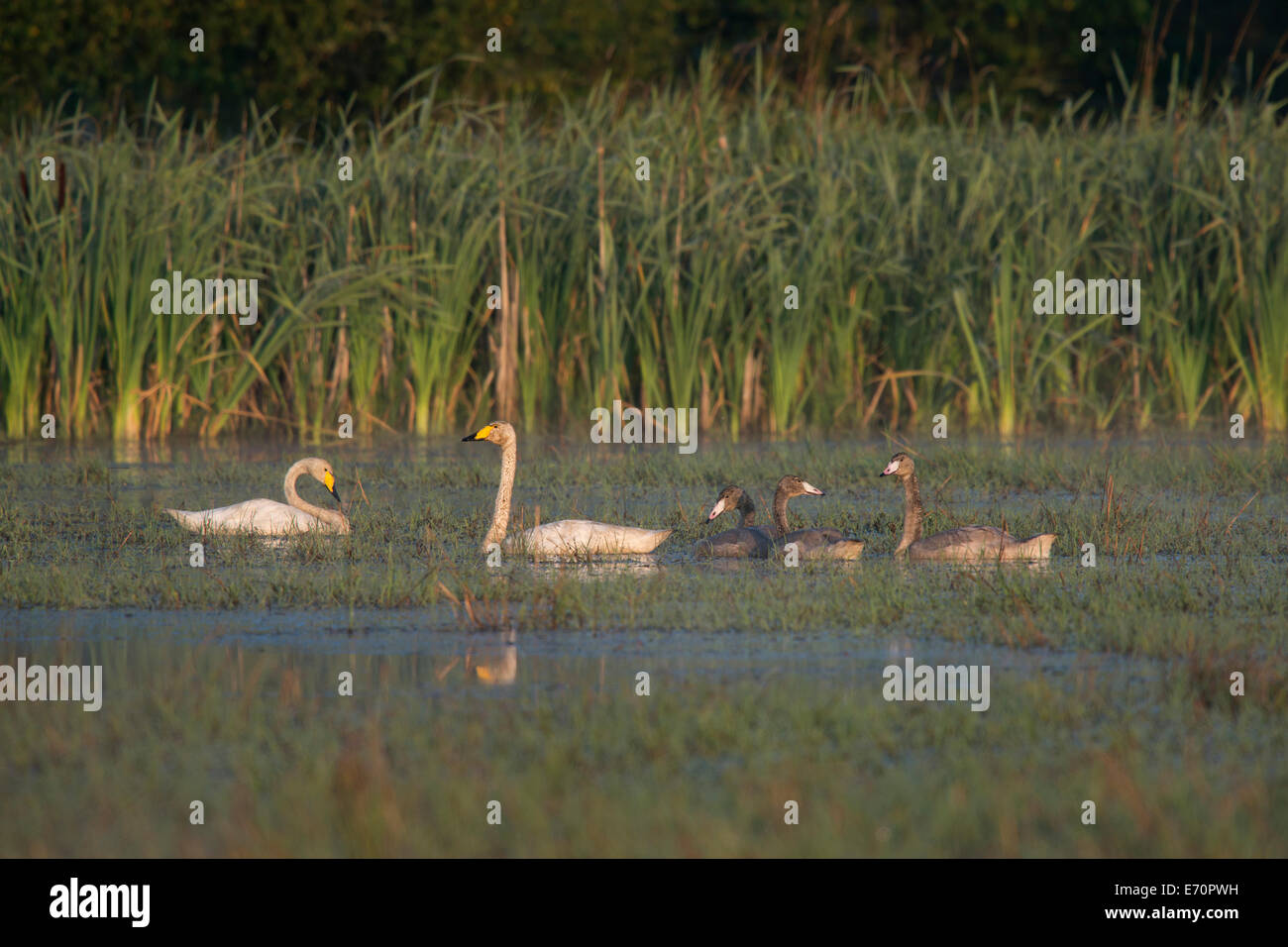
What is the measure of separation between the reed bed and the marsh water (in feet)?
10.2

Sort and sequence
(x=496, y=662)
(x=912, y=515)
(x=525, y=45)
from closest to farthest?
(x=496, y=662) < (x=912, y=515) < (x=525, y=45)

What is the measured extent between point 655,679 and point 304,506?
373cm

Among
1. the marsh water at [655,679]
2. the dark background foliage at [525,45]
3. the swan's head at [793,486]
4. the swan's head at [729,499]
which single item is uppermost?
the dark background foliage at [525,45]

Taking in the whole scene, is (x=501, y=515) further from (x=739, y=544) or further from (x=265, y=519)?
(x=265, y=519)

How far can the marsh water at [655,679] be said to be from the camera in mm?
4258

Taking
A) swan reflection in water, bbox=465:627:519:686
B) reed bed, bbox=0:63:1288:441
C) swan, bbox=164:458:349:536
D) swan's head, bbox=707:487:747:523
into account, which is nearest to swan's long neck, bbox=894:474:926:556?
swan's head, bbox=707:487:747:523

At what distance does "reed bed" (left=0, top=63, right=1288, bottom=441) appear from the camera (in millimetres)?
12719

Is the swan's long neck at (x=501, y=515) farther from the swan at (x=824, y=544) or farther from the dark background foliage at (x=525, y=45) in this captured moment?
the dark background foliage at (x=525, y=45)

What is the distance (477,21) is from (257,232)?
10851mm

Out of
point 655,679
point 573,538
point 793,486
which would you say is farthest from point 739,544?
point 655,679

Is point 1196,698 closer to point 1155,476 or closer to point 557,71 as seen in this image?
point 1155,476

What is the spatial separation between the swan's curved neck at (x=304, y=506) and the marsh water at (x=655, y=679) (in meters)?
0.20

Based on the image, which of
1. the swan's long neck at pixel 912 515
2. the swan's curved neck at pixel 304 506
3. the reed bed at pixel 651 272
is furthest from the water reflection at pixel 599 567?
the reed bed at pixel 651 272

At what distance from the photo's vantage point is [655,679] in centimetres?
568
